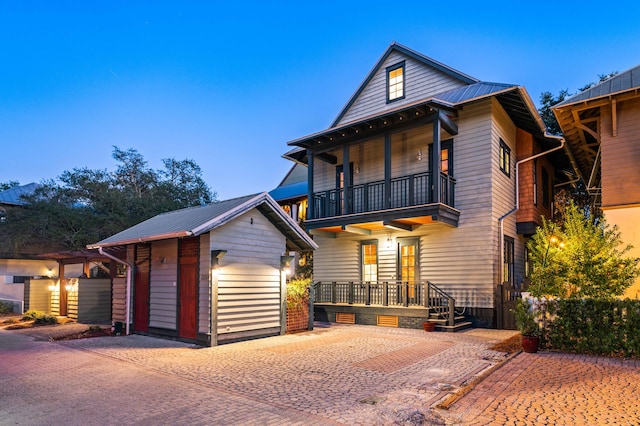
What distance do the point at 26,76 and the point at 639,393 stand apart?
192ft

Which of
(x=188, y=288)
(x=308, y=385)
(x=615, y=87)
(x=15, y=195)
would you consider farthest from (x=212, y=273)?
(x=15, y=195)

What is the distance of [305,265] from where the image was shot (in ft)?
70.6

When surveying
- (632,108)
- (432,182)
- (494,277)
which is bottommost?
(494,277)

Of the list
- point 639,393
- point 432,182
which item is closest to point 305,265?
point 432,182

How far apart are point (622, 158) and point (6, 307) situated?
83.8 feet

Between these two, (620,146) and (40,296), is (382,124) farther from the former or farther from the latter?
(40,296)

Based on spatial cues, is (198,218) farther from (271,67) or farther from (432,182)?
(271,67)

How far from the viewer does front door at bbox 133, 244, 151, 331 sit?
12528mm

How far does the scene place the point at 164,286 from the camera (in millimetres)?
11930

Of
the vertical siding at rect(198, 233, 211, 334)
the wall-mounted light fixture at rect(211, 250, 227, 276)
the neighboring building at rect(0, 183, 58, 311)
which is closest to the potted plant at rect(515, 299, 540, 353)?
the wall-mounted light fixture at rect(211, 250, 227, 276)

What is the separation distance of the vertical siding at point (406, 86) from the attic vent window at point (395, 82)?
6.8 inches

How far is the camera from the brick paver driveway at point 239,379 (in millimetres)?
5391

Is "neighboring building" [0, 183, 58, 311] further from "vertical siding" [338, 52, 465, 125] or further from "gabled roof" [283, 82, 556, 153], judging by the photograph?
"vertical siding" [338, 52, 465, 125]

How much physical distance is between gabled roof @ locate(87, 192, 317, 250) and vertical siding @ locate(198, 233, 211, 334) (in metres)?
0.61
